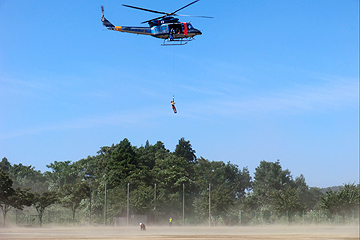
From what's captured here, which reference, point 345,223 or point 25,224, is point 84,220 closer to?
point 25,224

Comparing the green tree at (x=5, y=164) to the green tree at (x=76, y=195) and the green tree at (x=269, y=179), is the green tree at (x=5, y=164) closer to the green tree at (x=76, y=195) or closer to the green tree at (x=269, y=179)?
the green tree at (x=76, y=195)

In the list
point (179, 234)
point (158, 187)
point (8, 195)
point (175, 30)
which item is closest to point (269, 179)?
point (158, 187)

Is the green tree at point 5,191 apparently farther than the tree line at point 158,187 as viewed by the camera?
No

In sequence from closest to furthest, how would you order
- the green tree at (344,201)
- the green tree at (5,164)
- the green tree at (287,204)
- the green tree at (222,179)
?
the green tree at (344,201), the green tree at (287,204), the green tree at (222,179), the green tree at (5,164)

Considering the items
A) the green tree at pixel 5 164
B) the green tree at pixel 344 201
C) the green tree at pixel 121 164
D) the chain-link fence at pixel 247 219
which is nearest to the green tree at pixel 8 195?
the chain-link fence at pixel 247 219

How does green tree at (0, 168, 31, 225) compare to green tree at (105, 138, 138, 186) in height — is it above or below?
below

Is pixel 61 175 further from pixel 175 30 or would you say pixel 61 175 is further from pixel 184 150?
pixel 175 30

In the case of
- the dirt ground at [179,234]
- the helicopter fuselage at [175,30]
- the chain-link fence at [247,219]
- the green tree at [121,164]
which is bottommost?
the chain-link fence at [247,219]

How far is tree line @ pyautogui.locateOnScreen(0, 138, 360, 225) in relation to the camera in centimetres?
7850

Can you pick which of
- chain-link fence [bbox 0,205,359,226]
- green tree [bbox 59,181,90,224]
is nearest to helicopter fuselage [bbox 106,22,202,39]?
chain-link fence [bbox 0,205,359,226]

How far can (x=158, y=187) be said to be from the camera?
314ft

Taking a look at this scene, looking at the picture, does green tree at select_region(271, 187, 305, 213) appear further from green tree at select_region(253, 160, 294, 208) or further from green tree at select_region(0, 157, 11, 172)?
green tree at select_region(0, 157, 11, 172)

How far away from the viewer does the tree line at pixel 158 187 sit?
78.5m

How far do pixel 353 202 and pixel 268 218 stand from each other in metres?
14.6
